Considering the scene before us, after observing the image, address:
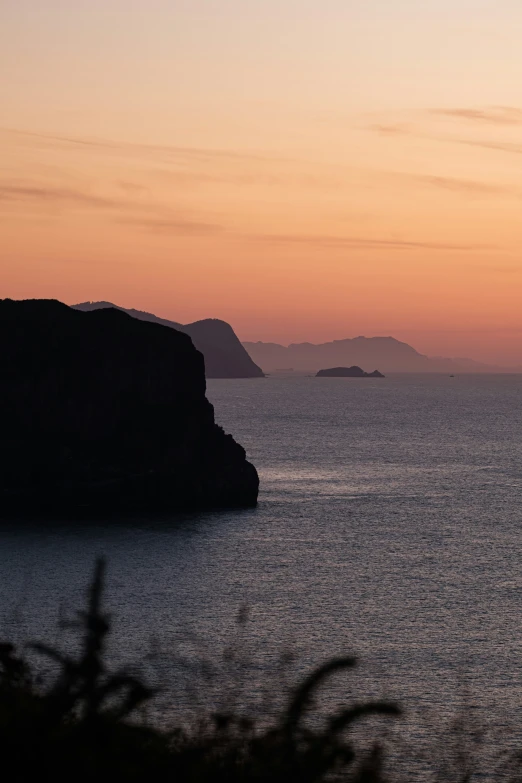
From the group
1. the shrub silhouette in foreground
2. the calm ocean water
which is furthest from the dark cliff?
the shrub silhouette in foreground

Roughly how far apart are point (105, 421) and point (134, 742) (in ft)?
461

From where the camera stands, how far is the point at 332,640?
235ft

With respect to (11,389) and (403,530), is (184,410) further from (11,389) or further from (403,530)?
(403,530)

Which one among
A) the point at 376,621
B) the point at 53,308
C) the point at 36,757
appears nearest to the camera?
the point at 36,757

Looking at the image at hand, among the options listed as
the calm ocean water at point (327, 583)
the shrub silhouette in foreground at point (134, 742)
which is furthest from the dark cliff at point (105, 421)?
the shrub silhouette in foreground at point (134, 742)

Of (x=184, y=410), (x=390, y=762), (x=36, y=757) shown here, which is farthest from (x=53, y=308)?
(x=36, y=757)

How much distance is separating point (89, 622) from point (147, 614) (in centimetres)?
7464

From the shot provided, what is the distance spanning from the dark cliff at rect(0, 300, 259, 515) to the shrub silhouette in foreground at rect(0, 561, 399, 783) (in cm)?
12652

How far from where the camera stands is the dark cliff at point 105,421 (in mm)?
137500

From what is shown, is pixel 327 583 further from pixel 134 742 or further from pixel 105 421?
pixel 134 742

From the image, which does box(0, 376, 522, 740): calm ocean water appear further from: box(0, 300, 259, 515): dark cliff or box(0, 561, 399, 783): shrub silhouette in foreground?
box(0, 561, 399, 783): shrub silhouette in foreground

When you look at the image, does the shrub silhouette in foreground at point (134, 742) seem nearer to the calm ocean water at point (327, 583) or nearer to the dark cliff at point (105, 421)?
the calm ocean water at point (327, 583)

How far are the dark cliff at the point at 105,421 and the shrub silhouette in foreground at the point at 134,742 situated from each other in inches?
4981

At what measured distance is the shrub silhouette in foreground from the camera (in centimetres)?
761
